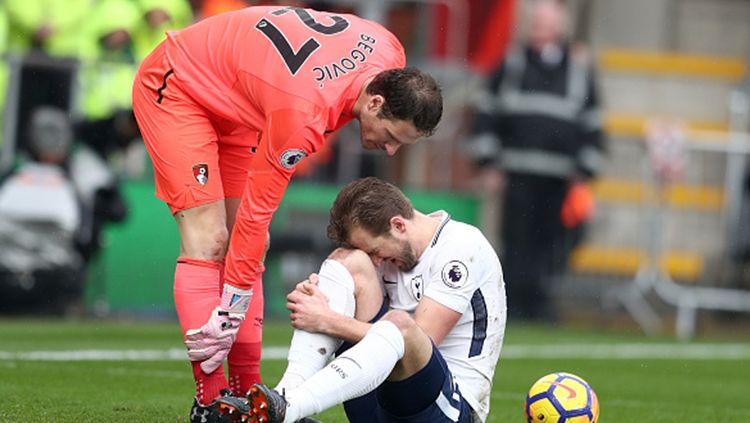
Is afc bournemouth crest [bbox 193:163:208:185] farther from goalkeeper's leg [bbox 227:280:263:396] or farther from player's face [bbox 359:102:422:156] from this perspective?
player's face [bbox 359:102:422:156]

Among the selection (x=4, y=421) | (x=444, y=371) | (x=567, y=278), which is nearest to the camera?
(x=444, y=371)

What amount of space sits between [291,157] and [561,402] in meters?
1.46

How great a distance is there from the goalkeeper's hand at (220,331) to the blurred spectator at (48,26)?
7.67m

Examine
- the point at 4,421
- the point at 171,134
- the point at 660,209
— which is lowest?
the point at 660,209

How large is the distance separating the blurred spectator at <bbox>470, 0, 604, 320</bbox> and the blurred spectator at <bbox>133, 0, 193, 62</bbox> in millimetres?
2984

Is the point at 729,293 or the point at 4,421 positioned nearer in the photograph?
the point at 4,421

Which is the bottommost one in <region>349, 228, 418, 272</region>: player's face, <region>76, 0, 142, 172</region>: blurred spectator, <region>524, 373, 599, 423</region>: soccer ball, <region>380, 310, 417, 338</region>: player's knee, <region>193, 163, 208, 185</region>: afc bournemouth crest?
<region>76, 0, 142, 172</region>: blurred spectator

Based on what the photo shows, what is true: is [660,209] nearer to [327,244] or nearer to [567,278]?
[567,278]

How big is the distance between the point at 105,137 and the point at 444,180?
388cm

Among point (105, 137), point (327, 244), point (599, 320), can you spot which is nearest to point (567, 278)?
point (599, 320)

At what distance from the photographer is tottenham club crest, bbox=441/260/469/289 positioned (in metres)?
5.43

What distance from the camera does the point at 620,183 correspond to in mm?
15328

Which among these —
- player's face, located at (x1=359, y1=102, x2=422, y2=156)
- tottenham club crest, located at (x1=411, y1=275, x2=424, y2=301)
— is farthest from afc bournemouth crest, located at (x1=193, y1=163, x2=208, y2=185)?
tottenham club crest, located at (x1=411, y1=275, x2=424, y2=301)

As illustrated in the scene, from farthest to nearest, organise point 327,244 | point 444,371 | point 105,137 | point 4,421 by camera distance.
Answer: point 327,244
point 105,137
point 4,421
point 444,371
